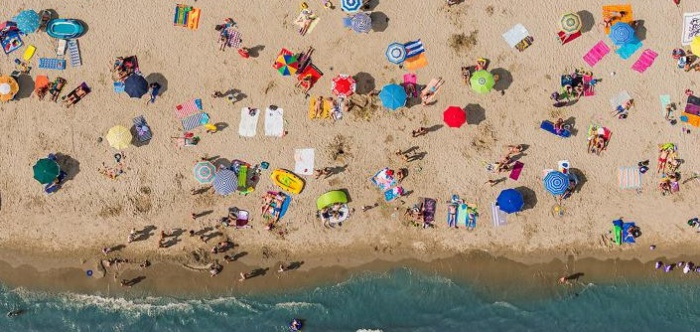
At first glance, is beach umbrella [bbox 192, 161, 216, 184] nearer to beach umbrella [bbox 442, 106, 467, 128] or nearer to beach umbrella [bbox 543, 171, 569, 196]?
beach umbrella [bbox 442, 106, 467, 128]

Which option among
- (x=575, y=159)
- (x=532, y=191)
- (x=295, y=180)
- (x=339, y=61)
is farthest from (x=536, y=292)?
(x=339, y=61)

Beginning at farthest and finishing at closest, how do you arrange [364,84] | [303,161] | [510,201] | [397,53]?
1. [364,84]
2. [303,161]
3. [397,53]
4. [510,201]

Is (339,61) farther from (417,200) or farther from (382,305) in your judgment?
(382,305)

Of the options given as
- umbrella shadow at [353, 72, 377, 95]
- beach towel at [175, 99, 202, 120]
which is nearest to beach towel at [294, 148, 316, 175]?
umbrella shadow at [353, 72, 377, 95]

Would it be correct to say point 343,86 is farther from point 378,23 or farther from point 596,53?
point 596,53

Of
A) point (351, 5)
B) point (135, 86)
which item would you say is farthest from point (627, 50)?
point (135, 86)
